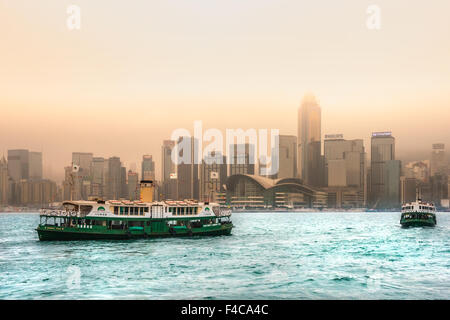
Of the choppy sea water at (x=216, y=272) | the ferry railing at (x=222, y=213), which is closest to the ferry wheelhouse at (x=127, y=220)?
the ferry railing at (x=222, y=213)

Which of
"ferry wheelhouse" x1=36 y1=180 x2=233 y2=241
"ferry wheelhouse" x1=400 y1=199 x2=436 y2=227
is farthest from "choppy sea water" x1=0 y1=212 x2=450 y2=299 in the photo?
"ferry wheelhouse" x1=400 y1=199 x2=436 y2=227

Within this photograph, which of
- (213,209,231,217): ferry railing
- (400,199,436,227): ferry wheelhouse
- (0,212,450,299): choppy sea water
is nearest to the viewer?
(0,212,450,299): choppy sea water

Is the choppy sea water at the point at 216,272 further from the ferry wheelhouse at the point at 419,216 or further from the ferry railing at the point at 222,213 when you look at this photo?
the ferry wheelhouse at the point at 419,216

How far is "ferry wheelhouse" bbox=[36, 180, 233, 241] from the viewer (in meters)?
80.2

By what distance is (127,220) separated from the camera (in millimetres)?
83688

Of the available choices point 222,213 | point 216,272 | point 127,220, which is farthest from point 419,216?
point 216,272

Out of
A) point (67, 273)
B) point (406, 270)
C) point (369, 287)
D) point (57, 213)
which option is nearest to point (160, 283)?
point (67, 273)

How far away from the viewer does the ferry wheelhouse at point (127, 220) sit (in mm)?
80188

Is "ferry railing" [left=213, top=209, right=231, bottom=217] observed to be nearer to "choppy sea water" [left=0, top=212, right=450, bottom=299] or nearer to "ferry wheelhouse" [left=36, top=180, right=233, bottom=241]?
"ferry wheelhouse" [left=36, top=180, right=233, bottom=241]

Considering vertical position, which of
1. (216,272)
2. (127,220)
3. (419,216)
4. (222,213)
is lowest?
(419,216)

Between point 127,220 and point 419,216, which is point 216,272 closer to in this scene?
point 127,220
